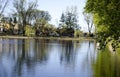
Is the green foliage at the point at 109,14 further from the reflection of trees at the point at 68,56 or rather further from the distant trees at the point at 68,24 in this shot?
the distant trees at the point at 68,24

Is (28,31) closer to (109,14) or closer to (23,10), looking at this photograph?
(23,10)

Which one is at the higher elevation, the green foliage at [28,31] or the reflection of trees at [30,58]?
the green foliage at [28,31]

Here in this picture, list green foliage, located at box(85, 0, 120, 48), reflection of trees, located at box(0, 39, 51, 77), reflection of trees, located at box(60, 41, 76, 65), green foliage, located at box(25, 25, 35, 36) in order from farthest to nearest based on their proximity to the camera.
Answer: green foliage, located at box(25, 25, 35, 36)
reflection of trees, located at box(60, 41, 76, 65)
reflection of trees, located at box(0, 39, 51, 77)
green foliage, located at box(85, 0, 120, 48)

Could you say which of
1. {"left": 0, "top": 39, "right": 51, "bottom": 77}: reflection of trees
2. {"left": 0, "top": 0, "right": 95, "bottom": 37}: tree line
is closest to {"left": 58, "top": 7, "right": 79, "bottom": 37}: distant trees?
{"left": 0, "top": 0, "right": 95, "bottom": 37}: tree line

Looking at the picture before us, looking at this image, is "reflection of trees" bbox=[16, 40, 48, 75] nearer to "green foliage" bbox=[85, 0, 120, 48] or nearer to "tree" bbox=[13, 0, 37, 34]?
"green foliage" bbox=[85, 0, 120, 48]

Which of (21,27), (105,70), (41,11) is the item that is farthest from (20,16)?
(105,70)

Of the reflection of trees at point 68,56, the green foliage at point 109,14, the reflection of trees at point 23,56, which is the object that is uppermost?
the green foliage at point 109,14

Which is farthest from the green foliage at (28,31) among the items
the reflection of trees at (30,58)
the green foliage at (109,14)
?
the green foliage at (109,14)

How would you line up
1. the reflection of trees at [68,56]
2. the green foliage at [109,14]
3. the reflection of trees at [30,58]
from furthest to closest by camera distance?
the reflection of trees at [68,56], the reflection of trees at [30,58], the green foliage at [109,14]

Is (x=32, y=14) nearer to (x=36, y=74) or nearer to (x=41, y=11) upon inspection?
(x=41, y=11)

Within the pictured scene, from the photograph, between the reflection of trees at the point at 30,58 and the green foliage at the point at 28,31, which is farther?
the green foliage at the point at 28,31

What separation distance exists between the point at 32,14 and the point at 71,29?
1507 centimetres

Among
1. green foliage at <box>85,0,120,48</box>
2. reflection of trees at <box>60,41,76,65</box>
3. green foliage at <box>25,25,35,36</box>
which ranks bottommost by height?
reflection of trees at <box>60,41,76,65</box>

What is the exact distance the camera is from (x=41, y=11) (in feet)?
410
